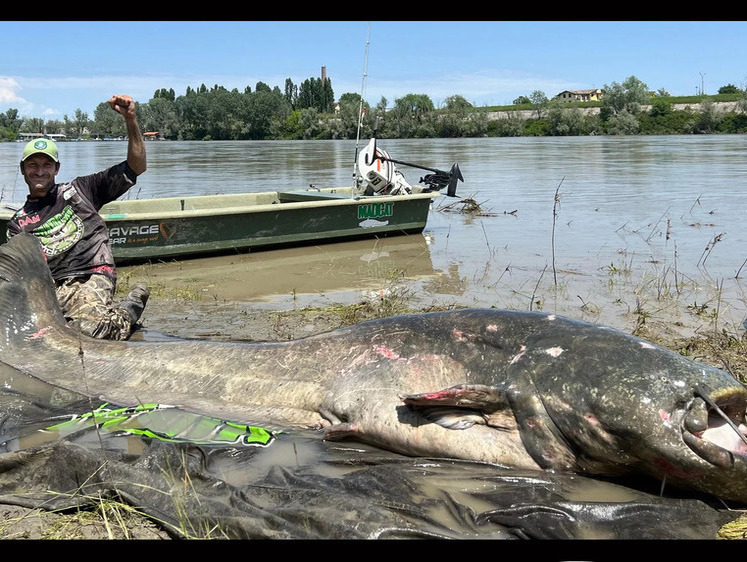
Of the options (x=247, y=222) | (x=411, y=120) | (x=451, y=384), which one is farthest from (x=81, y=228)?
(x=411, y=120)

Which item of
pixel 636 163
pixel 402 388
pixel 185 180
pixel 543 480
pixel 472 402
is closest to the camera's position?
pixel 543 480

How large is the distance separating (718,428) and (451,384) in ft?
4.17

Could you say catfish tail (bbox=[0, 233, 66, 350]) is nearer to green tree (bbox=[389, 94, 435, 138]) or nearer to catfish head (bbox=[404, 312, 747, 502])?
catfish head (bbox=[404, 312, 747, 502])

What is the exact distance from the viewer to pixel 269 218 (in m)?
11.1

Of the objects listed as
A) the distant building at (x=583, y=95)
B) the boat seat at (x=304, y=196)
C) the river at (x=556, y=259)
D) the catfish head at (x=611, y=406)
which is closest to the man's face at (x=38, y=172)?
the river at (x=556, y=259)

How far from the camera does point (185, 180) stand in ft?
81.7

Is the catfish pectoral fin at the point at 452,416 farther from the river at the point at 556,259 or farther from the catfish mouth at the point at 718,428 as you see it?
the river at the point at 556,259

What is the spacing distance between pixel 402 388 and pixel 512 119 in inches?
3197

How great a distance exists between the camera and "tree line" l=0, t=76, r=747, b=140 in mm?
74438

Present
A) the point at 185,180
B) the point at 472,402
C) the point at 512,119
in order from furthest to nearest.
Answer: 1. the point at 512,119
2. the point at 185,180
3. the point at 472,402

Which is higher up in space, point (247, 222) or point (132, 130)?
point (132, 130)

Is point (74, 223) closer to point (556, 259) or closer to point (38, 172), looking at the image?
point (38, 172)
